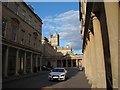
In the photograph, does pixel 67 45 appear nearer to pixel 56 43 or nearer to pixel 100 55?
pixel 56 43

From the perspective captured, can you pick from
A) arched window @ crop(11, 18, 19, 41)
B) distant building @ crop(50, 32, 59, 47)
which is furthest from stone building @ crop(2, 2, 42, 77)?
distant building @ crop(50, 32, 59, 47)

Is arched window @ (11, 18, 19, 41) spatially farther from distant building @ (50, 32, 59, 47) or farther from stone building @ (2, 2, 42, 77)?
distant building @ (50, 32, 59, 47)

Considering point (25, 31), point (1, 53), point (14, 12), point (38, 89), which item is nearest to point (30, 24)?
point (25, 31)

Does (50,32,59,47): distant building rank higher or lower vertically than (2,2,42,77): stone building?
higher

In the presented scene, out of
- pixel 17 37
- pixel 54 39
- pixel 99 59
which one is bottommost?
pixel 99 59

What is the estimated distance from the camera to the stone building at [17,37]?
125 feet

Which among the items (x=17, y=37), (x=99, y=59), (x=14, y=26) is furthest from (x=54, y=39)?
(x=99, y=59)

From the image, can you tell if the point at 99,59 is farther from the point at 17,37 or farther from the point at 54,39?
the point at 54,39

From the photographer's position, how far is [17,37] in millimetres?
44438

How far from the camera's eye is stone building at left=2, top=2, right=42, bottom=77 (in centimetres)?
3803

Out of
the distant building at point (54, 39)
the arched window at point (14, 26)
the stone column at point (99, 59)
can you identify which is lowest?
the stone column at point (99, 59)

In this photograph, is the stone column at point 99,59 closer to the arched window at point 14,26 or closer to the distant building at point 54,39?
the arched window at point 14,26

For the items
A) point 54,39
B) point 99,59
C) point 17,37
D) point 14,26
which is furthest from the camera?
point 54,39

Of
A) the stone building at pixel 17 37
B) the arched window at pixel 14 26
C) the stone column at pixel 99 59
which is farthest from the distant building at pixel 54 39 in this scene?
the stone column at pixel 99 59
